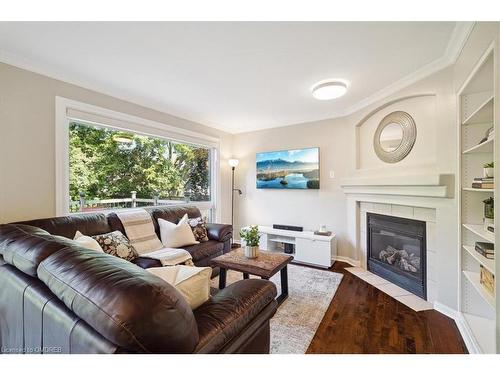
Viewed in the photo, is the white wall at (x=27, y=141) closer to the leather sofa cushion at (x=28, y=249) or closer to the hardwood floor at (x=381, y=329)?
the leather sofa cushion at (x=28, y=249)

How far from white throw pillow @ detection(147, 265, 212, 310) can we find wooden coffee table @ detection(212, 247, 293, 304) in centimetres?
100

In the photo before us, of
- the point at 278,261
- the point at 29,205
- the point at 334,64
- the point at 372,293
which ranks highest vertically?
the point at 334,64

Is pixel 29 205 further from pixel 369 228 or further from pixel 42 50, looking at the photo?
pixel 369 228

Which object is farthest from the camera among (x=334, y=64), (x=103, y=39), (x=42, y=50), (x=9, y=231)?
(x=334, y=64)

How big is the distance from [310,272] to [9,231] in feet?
9.92

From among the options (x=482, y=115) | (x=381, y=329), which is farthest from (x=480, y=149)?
(x=381, y=329)

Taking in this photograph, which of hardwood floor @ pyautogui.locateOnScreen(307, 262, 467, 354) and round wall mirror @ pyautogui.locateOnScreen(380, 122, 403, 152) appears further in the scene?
round wall mirror @ pyautogui.locateOnScreen(380, 122, 403, 152)

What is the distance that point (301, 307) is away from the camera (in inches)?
87.4

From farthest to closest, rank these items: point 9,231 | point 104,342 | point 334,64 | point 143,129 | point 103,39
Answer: point 143,129, point 334,64, point 103,39, point 9,231, point 104,342

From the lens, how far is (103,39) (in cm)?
177

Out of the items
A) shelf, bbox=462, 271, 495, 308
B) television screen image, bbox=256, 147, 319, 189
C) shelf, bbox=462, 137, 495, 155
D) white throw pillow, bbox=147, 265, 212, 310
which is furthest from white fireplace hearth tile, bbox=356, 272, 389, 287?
white throw pillow, bbox=147, 265, 212, 310

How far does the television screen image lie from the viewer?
3.76 m

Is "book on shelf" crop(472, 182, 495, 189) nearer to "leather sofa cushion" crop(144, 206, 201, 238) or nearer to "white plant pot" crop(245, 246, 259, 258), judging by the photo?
"white plant pot" crop(245, 246, 259, 258)
